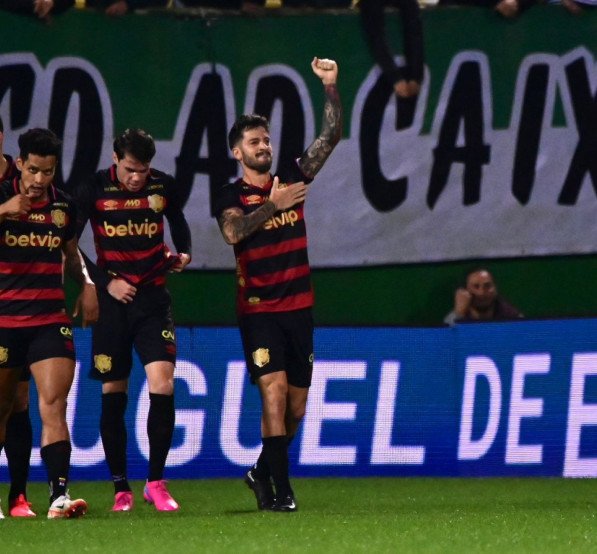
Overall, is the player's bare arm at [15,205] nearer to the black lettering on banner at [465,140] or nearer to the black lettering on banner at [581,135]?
the black lettering on banner at [465,140]

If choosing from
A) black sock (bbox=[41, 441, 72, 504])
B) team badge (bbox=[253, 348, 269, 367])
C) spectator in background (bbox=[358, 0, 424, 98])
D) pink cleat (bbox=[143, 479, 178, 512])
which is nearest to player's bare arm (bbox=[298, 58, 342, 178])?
team badge (bbox=[253, 348, 269, 367])

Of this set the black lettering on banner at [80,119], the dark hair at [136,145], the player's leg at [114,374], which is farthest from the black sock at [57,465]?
the black lettering on banner at [80,119]

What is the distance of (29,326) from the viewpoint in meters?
7.52

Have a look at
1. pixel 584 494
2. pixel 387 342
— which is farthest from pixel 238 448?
pixel 584 494

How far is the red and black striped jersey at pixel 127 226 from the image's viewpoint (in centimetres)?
816

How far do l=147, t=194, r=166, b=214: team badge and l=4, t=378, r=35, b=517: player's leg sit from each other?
1.03 meters

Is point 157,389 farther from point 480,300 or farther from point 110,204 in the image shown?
point 480,300

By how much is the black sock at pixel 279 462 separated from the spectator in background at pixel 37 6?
4.51 meters

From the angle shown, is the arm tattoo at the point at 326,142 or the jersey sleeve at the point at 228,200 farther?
the arm tattoo at the point at 326,142

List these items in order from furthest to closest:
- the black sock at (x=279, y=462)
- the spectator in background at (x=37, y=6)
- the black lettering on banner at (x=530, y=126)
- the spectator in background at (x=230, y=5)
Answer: the black lettering on banner at (x=530, y=126)
the spectator in background at (x=230, y=5)
the spectator in background at (x=37, y=6)
the black sock at (x=279, y=462)

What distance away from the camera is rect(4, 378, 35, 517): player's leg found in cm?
809

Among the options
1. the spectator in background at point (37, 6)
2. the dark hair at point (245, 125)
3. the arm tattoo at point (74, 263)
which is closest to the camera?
the arm tattoo at point (74, 263)

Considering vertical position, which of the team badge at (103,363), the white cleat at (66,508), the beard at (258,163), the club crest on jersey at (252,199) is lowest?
the white cleat at (66,508)

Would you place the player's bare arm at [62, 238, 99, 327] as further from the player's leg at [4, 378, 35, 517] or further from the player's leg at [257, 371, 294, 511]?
the player's leg at [257, 371, 294, 511]
